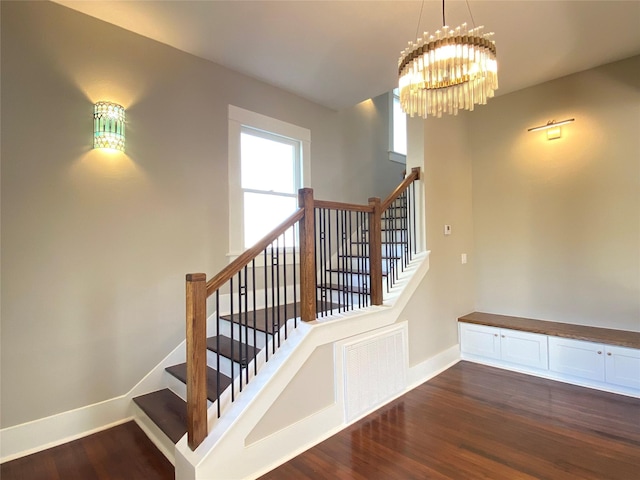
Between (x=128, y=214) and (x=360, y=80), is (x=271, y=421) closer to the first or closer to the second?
(x=128, y=214)

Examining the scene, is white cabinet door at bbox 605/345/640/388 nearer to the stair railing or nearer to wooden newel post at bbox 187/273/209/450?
the stair railing

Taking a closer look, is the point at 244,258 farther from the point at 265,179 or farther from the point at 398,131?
the point at 398,131

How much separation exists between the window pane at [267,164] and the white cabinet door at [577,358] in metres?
3.34

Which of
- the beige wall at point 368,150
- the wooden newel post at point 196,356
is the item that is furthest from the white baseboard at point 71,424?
→ the beige wall at point 368,150

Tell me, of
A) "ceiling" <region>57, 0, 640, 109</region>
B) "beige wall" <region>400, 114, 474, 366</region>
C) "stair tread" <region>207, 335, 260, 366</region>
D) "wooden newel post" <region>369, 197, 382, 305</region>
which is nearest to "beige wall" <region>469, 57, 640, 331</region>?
"beige wall" <region>400, 114, 474, 366</region>

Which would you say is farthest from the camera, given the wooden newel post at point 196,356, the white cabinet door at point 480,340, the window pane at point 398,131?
the window pane at point 398,131

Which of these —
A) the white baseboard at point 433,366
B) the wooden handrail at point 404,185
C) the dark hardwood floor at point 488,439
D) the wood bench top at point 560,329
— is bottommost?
the dark hardwood floor at point 488,439

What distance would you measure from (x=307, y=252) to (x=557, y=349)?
2.90 metres

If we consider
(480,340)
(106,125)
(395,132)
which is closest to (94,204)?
(106,125)

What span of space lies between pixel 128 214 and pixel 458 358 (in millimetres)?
3944

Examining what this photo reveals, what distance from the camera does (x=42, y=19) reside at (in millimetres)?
2441

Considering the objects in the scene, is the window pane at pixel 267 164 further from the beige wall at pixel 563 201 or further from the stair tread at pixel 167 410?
the beige wall at pixel 563 201

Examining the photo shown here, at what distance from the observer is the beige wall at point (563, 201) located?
337 cm

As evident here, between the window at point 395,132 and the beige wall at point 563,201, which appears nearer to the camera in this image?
the beige wall at point 563,201
